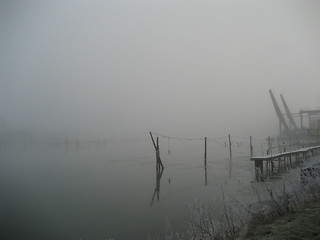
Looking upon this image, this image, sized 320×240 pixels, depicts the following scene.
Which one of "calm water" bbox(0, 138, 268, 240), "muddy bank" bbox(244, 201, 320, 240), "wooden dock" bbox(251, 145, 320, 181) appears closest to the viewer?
"muddy bank" bbox(244, 201, 320, 240)

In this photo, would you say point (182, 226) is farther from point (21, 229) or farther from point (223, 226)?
point (21, 229)

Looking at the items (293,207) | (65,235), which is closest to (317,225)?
(293,207)

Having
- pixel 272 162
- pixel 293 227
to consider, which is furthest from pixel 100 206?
pixel 272 162

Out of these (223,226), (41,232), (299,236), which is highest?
(299,236)

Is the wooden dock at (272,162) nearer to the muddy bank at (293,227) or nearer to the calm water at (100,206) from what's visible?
the calm water at (100,206)

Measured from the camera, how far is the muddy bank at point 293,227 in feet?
22.4

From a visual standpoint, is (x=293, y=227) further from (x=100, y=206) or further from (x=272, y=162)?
(x=272, y=162)

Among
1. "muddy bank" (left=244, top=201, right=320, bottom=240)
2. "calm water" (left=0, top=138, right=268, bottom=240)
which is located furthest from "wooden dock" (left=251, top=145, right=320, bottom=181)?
"muddy bank" (left=244, top=201, right=320, bottom=240)

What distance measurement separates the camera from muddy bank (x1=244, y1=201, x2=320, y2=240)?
6824mm

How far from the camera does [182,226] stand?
13430 millimetres

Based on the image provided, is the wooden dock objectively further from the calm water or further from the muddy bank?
the muddy bank

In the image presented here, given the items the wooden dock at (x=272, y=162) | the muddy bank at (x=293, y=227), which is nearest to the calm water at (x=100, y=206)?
the wooden dock at (x=272, y=162)

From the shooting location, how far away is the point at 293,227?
292 inches

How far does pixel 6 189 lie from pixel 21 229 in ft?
46.8
